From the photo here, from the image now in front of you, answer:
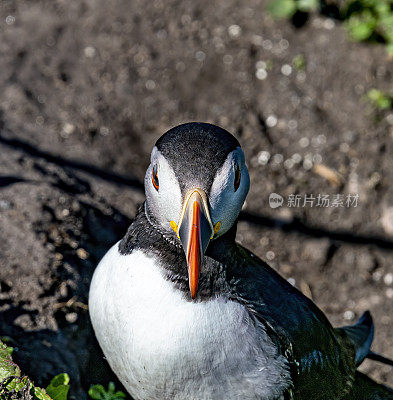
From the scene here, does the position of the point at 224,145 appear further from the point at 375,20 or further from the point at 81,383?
the point at 375,20

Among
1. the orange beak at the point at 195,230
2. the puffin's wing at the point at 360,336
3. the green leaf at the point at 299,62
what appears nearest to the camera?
the orange beak at the point at 195,230

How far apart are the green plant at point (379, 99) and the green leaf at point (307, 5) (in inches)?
34.5

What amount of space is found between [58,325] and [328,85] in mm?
2993

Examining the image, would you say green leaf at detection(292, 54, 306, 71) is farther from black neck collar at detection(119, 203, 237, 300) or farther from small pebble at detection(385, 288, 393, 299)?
black neck collar at detection(119, 203, 237, 300)

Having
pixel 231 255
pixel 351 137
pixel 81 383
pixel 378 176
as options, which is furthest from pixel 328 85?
pixel 81 383

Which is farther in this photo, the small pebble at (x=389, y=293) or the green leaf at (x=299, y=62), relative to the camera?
the green leaf at (x=299, y=62)

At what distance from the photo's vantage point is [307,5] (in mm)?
4805

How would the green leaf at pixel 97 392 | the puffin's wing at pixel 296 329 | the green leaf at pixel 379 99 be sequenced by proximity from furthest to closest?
the green leaf at pixel 379 99, the green leaf at pixel 97 392, the puffin's wing at pixel 296 329

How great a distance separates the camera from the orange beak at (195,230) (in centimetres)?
192

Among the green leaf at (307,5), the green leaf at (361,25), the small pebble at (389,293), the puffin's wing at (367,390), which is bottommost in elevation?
the small pebble at (389,293)

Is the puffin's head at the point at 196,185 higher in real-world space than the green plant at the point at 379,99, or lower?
higher

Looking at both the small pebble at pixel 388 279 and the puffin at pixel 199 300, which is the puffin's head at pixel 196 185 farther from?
the small pebble at pixel 388 279

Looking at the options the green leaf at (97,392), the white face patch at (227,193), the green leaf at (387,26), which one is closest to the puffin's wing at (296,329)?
the white face patch at (227,193)

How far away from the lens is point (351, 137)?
14.8ft
